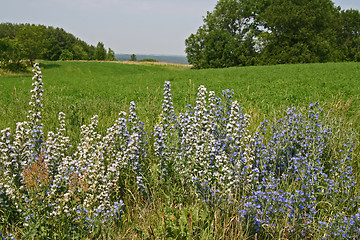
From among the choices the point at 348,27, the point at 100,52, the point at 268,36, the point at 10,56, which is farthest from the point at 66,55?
the point at 348,27

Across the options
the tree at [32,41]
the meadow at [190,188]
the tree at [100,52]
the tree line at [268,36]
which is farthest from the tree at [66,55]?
the meadow at [190,188]

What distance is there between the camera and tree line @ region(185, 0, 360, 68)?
42.5m

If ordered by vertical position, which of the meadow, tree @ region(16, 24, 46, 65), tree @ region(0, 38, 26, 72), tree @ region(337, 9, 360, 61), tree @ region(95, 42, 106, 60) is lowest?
the meadow

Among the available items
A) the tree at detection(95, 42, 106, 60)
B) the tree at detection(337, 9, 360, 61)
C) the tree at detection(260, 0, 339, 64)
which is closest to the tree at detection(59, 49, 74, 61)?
the tree at detection(95, 42, 106, 60)

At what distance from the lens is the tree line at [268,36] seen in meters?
42.5

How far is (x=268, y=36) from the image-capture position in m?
43.2

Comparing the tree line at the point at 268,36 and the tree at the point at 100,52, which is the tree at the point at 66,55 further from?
the tree line at the point at 268,36

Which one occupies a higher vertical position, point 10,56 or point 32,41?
point 32,41

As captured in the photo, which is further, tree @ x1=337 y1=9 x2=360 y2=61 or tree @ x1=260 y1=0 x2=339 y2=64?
tree @ x1=337 y1=9 x2=360 y2=61

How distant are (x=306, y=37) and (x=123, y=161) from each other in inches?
1798

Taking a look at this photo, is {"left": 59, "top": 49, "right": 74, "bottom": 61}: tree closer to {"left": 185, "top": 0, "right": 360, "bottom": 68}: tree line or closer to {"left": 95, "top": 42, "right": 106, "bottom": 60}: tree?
{"left": 95, "top": 42, "right": 106, "bottom": 60}: tree

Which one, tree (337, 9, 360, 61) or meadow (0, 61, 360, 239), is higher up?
tree (337, 9, 360, 61)

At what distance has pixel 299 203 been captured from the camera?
2.86 metres

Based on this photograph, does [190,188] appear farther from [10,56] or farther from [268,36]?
[268,36]
